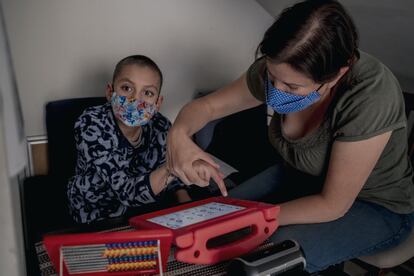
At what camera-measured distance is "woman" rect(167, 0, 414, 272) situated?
3.09 ft

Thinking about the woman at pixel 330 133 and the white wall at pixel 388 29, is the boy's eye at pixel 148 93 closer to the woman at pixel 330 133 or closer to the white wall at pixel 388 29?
the woman at pixel 330 133

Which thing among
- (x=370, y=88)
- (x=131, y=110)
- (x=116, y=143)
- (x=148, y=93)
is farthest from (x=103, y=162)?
(x=370, y=88)

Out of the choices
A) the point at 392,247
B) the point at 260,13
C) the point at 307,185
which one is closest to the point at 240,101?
the point at 307,185

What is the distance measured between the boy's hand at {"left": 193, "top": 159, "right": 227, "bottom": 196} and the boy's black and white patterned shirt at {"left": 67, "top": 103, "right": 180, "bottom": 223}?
43cm

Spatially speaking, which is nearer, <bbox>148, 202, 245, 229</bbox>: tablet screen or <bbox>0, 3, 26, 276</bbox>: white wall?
<bbox>0, 3, 26, 276</bbox>: white wall

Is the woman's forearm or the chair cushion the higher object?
the woman's forearm

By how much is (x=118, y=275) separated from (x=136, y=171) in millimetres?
816

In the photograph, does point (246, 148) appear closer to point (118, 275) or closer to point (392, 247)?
point (392, 247)

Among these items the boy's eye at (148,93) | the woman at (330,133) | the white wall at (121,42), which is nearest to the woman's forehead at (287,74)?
the woman at (330,133)

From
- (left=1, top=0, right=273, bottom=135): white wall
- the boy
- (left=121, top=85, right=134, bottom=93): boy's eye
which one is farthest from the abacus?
(left=1, top=0, right=273, bottom=135): white wall

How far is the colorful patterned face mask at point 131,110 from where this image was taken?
141 cm

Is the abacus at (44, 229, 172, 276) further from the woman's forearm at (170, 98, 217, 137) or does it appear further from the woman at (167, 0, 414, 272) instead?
the woman's forearm at (170, 98, 217, 137)

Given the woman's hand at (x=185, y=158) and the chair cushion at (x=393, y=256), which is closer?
the woman's hand at (x=185, y=158)

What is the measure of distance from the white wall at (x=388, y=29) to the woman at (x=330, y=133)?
22.4 inches
